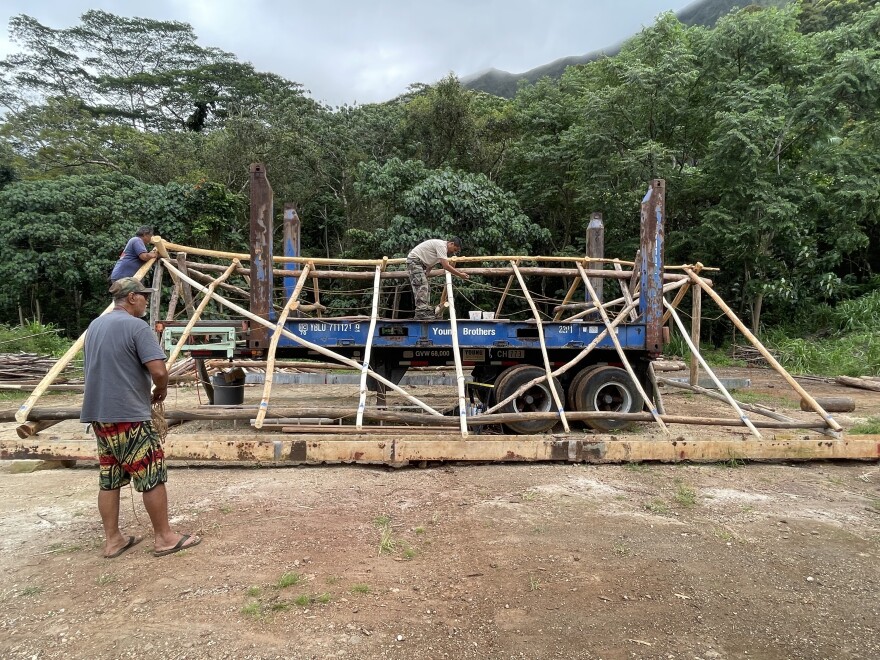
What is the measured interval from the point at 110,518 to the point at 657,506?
12.2 ft

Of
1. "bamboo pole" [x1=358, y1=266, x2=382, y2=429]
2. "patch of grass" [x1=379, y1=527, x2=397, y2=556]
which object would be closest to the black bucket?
"bamboo pole" [x1=358, y1=266, x2=382, y2=429]

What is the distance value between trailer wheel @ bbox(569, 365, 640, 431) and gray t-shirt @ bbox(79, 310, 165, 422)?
500 centimetres

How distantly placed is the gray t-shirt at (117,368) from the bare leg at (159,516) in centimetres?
45

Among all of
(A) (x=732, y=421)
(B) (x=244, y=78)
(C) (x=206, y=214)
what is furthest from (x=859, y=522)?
(B) (x=244, y=78)

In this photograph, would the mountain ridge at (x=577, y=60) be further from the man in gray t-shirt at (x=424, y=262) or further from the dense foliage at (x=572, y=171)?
the man in gray t-shirt at (x=424, y=262)

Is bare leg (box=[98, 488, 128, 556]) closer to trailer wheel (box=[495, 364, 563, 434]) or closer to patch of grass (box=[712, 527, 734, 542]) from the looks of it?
patch of grass (box=[712, 527, 734, 542])

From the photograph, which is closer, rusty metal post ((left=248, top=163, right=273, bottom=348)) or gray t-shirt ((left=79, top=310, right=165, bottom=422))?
gray t-shirt ((left=79, top=310, right=165, bottom=422))

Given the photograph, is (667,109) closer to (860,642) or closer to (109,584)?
(860,642)

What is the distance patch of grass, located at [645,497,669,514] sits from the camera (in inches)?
157

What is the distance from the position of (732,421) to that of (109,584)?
558 centimetres

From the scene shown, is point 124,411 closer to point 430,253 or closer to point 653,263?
point 430,253

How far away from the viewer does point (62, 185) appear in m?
17.1

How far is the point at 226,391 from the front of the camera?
7164 mm

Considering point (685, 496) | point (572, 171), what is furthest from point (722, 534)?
point (572, 171)
